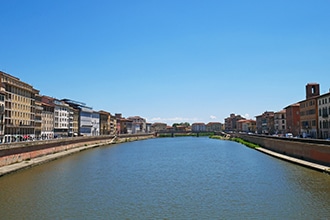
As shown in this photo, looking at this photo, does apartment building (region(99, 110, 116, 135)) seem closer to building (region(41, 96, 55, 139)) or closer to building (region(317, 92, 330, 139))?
building (region(41, 96, 55, 139))

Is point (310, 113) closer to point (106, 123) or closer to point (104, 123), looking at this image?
point (104, 123)

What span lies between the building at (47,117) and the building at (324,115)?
56.7 metres

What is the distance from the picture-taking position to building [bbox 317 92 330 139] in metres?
61.0

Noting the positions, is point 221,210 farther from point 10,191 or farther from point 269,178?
point 10,191

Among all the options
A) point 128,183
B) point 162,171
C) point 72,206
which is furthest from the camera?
point 162,171

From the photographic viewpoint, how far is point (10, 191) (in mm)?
24734

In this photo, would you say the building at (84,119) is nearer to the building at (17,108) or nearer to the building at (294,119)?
the building at (17,108)

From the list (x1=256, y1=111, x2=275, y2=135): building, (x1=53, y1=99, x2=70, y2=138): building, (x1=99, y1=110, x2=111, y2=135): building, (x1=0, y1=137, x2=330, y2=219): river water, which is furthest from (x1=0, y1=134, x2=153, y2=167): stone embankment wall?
(x1=256, y1=111, x2=275, y2=135): building

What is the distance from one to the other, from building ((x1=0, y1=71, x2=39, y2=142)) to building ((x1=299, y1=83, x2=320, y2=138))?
5205cm

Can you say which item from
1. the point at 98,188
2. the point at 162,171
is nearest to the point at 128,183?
the point at 98,188

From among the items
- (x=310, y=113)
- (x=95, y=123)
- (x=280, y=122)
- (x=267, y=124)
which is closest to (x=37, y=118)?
(x=310, y=113)

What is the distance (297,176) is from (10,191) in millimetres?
22123

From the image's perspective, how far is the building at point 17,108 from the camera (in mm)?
60625

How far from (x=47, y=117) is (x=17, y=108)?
940 inches
